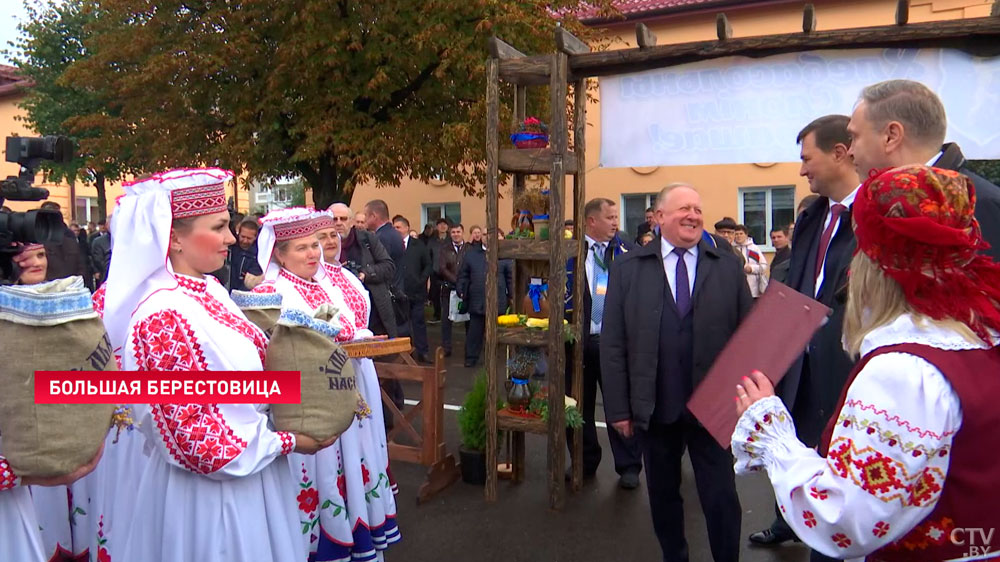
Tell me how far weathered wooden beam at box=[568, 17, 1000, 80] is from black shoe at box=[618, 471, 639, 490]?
278 centimetres

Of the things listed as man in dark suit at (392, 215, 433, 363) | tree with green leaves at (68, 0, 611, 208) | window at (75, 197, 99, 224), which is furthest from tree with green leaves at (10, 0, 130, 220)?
window at (75, 197, 99, 224)

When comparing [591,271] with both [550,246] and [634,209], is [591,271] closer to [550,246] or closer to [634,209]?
[550,246]

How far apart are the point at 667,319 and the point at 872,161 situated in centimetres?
142

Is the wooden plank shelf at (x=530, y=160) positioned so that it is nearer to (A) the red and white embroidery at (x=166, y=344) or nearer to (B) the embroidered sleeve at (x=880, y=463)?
Result: (A) the red and white embroidery at (x=166, y=344)

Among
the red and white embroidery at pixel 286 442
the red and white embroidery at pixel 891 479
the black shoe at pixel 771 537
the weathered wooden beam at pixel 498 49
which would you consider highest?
the weathered wooden beam at pixel 498 49

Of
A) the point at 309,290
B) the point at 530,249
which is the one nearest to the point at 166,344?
the point at 309,290

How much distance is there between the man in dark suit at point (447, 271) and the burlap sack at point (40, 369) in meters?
9.19

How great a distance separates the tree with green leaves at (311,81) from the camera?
42.2ft

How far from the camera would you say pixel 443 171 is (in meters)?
14.2

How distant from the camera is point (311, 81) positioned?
13.4m

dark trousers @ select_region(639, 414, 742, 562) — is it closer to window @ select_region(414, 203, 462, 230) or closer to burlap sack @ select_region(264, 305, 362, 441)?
burlap sack @ select_region(264, 305, 362, 441)

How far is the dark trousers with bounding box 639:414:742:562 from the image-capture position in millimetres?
3580

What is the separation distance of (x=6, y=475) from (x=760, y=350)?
6.61 feet

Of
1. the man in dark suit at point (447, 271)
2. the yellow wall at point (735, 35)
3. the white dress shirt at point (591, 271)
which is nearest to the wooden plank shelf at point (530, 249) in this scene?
the white dress shirt at point (591, 271)
